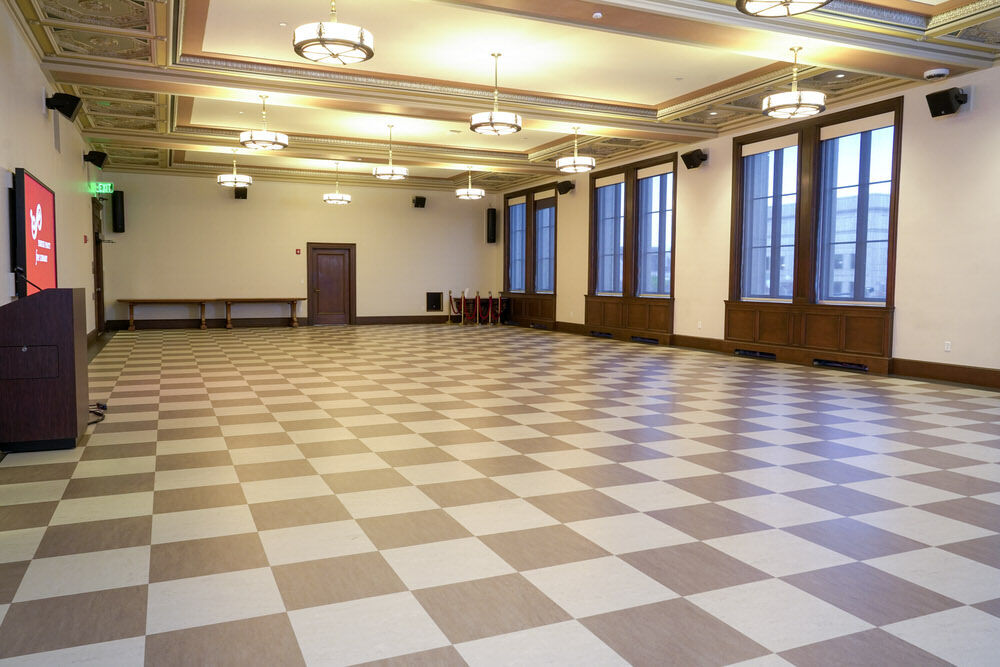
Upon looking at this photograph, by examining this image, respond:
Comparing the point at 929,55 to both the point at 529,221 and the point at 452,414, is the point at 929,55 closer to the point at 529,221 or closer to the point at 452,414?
the point at 452,414

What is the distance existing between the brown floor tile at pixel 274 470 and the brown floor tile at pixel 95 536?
2.67 ft

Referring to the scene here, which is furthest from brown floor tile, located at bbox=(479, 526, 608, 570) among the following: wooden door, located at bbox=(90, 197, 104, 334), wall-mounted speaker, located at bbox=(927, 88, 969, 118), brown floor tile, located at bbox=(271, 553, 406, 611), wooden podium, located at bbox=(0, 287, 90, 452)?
wooden door, located at bbox=(90, 197, 104, 334)

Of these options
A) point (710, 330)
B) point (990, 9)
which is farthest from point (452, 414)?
point (710, 330)

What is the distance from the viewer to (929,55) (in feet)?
25.7

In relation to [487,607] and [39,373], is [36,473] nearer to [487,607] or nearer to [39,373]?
[39,373]

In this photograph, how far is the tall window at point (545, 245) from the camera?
17.7 m

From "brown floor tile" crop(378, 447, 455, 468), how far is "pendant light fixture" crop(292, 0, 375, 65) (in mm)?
3427

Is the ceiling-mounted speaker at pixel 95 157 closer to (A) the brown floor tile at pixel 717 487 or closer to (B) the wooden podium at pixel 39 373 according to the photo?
(B) the wooden podium at pixel 39 373

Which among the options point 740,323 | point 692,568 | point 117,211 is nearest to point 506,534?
point 692,568

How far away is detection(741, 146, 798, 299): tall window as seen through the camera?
432 inches

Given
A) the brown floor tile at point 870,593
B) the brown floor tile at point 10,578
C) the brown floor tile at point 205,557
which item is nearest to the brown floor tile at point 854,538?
the brown floor tile at point 870,593

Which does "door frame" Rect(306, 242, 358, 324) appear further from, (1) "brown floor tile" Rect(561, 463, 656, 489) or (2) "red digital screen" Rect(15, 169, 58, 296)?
(1) "brown floor tile" Rect(561, 463, 656, 489)

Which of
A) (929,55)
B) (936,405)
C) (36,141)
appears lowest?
(936,405)

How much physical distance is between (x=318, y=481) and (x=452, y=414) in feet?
7.32
